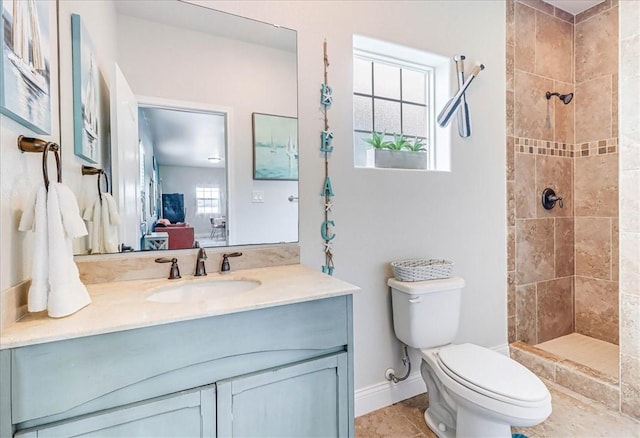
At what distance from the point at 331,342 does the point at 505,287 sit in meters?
1.68

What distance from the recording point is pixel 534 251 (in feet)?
7.98

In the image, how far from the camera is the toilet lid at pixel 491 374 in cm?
128

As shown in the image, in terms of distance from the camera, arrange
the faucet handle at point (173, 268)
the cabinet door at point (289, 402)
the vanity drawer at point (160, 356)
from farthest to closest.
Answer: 1. the faucet handle at point (173, 268)
2. the cabinet door at point (289, 402)
3. the vanity drawer at point (160, 356)

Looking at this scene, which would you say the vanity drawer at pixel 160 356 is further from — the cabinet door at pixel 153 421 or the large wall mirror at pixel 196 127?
the large wall mirror at pixel 196 127

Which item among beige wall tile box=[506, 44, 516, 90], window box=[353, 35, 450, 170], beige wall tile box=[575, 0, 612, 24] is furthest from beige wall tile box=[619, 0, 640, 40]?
beige wall tile box=[575, 0, 612, 24]

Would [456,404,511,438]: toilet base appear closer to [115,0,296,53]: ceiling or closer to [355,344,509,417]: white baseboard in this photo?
[355,344,509,417]: white baseboard

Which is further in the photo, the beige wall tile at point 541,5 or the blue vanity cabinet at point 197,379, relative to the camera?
the beige wall tile at point 541,5

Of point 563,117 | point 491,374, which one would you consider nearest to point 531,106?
point 563,117

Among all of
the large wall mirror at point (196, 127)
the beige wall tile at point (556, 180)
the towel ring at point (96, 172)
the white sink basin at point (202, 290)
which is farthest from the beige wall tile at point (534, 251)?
the towel ring at point (96, 172)

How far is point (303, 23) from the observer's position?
5.37 feet

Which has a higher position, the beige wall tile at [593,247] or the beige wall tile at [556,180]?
the beige wall tile at [556,180]

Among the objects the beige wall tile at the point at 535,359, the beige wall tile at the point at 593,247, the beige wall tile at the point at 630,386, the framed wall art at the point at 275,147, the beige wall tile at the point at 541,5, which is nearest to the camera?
the framed wall art at the point at 275,147

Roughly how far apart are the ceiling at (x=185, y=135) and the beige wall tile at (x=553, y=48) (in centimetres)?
234

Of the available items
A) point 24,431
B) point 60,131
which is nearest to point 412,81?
point 60,131
